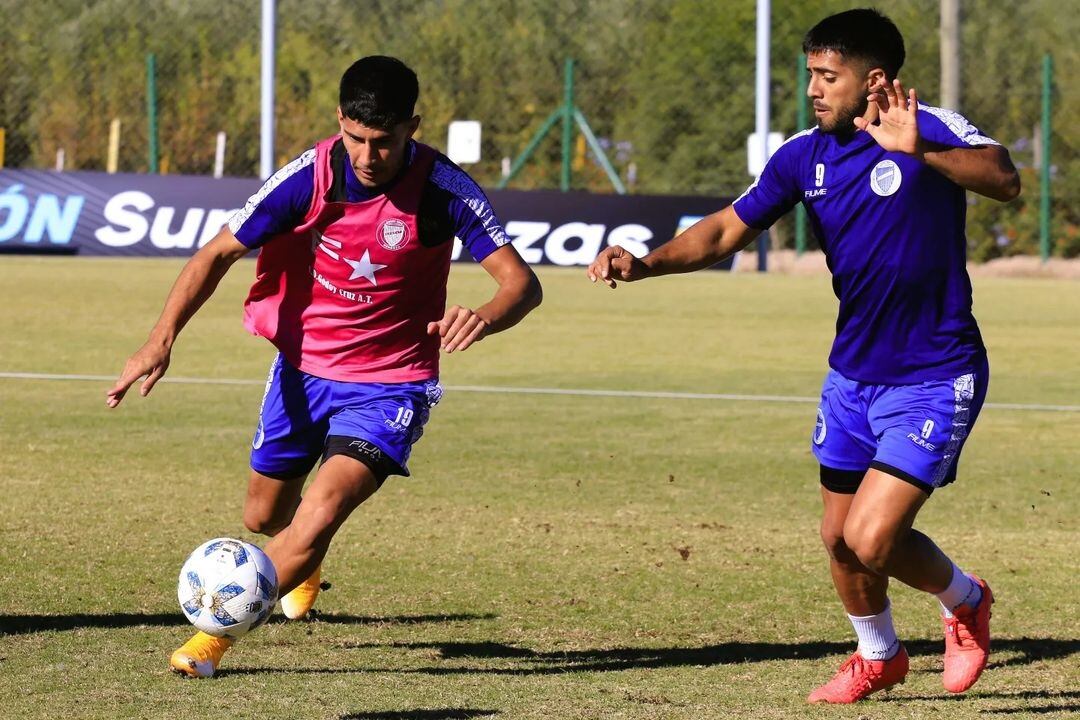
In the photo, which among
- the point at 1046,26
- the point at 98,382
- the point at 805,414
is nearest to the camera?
the point at 805,414

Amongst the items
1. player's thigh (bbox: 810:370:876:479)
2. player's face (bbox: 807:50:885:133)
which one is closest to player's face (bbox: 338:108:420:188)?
player's face (bbox: 807:50:885:133)

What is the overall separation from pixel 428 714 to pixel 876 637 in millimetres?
1499

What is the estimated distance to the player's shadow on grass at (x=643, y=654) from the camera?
19.7 ft

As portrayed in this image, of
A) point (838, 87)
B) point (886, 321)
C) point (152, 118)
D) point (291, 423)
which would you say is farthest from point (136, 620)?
point (152, 118)

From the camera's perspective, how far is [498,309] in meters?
5.88

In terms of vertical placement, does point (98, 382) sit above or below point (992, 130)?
below

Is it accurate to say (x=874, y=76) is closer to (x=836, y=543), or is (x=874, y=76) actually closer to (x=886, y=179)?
(x=886, y=179)

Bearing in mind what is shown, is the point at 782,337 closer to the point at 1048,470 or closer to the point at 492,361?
the point at 492,361

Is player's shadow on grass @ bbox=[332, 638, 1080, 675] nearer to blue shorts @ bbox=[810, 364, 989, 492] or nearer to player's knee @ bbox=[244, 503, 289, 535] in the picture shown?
player's knee @ bbox=[244, 503, 289, 535]

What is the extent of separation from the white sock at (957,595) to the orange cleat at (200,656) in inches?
91.2

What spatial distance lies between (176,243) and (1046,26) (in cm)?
3840

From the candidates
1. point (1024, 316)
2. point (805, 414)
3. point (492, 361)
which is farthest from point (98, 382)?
point (1024, 316)

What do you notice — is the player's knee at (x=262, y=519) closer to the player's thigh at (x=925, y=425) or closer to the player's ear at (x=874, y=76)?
the player's thigh at (x=925, y=425)

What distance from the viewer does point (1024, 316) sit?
21547mm
